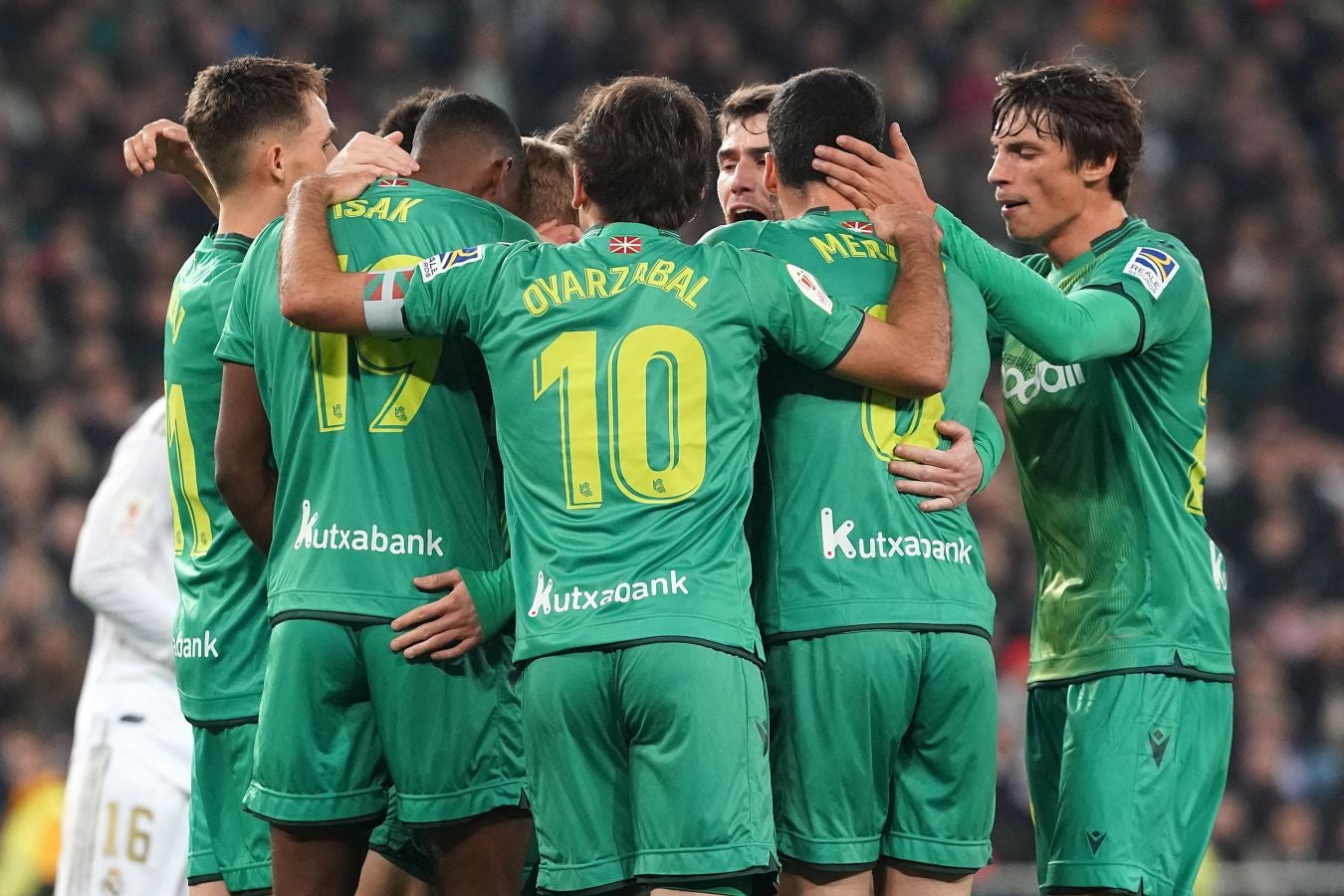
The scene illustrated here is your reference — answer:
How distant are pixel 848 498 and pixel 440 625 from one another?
3.43 ft

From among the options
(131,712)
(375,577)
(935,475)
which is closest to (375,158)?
(375,577)

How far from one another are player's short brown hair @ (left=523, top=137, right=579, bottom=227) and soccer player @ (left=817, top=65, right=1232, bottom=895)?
122 centimetres

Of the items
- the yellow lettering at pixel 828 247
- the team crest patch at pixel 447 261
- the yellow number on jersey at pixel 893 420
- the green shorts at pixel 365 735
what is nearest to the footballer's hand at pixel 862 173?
the yellow lettering at pixel 828 247

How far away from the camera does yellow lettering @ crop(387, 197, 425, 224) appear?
186 inches

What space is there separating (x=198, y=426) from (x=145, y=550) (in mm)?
1414

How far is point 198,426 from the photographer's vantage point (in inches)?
206

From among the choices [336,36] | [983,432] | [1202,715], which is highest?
[336,36]

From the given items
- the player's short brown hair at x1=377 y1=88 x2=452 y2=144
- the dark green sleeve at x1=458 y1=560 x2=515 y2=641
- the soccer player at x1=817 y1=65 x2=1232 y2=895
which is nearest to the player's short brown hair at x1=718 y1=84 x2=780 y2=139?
the soccer player at x1=817 y1=65 x2=1232 y2=895

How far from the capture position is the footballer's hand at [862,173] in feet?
15.4

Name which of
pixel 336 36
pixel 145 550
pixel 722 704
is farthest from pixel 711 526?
pixel 336 36

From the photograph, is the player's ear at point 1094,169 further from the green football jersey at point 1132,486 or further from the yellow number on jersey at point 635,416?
the yellow number on jersey at point 635,416

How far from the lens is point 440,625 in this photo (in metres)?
4.54

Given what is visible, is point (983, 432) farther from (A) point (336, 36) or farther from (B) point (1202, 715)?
(A) point (336, 36)

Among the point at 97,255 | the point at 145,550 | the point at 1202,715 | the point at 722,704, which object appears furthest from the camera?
the point at 97,255
